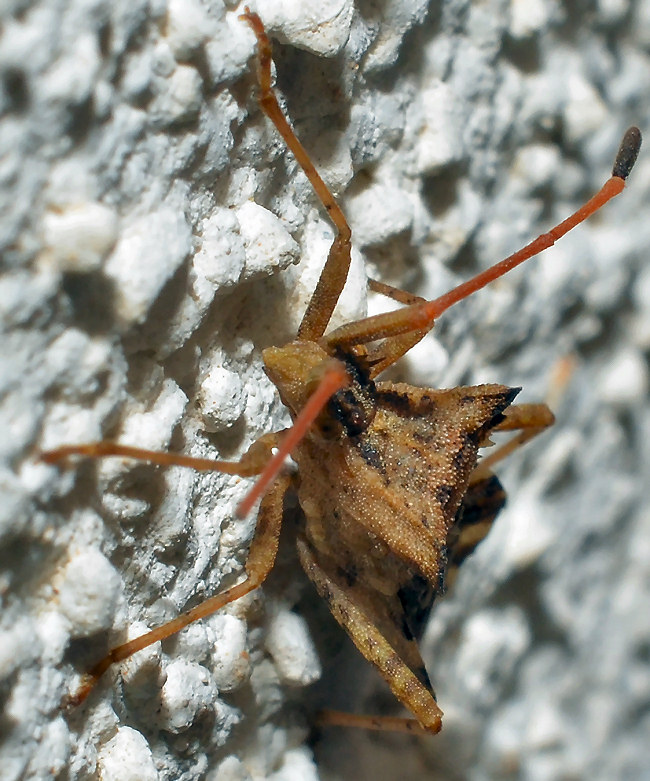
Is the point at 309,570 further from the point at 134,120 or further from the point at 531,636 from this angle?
the point at 531,636

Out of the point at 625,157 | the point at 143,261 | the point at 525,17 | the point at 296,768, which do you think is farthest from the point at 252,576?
the point at 525,17

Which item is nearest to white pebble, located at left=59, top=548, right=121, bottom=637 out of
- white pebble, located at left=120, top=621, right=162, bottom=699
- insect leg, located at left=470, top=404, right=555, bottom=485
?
white pebble, located at left=120, top=621, right=162, bottom=699

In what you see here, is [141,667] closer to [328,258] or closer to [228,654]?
[228,654]

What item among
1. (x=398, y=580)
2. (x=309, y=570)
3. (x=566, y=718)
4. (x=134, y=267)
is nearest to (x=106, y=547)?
(x=134, y=267)

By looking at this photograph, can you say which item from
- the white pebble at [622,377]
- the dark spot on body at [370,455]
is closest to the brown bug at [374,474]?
the dark spot on body at [370,455]

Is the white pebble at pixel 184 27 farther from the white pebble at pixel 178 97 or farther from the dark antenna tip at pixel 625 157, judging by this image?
the dark antenna tip at pixel 625 157
